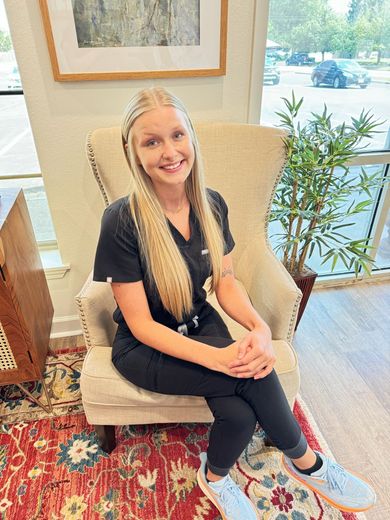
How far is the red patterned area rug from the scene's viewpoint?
3.73 feet

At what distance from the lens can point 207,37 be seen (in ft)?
4.56

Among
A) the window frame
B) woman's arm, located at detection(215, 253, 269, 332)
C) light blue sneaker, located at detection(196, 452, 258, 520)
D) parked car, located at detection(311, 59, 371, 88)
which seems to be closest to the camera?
light blue sneaker, located at detection(196, 452, 258, 520)

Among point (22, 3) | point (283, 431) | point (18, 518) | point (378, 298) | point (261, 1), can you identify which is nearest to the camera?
point (283, 431)

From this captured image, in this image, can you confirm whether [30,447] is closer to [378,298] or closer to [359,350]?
[359,350]

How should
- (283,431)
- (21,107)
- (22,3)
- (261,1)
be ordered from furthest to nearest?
(21,107), (261,1), (22,3), (283,431)

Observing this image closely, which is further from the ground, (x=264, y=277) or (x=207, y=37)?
(x=207, y=37)

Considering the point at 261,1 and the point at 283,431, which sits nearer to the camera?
the point at 283,431

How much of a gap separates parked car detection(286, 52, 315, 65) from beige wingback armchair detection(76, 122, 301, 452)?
507mm

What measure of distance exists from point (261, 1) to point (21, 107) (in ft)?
3.51

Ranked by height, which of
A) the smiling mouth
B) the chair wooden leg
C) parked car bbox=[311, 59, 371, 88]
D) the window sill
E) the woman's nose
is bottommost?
the chair wooden leg

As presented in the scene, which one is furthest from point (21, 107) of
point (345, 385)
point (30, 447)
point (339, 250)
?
point (345, 385)

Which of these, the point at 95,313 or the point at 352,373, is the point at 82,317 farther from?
the point at 352,373

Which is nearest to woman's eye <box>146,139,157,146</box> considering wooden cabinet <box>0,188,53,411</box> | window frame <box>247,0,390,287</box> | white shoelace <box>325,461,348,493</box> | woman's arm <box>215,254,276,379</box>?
woman's arm <box>215,254,276,379</box>

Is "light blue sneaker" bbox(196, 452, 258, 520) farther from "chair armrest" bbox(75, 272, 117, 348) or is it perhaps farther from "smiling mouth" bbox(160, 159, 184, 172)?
"smiling mouth" bbox(160, 159, 184, 172)
